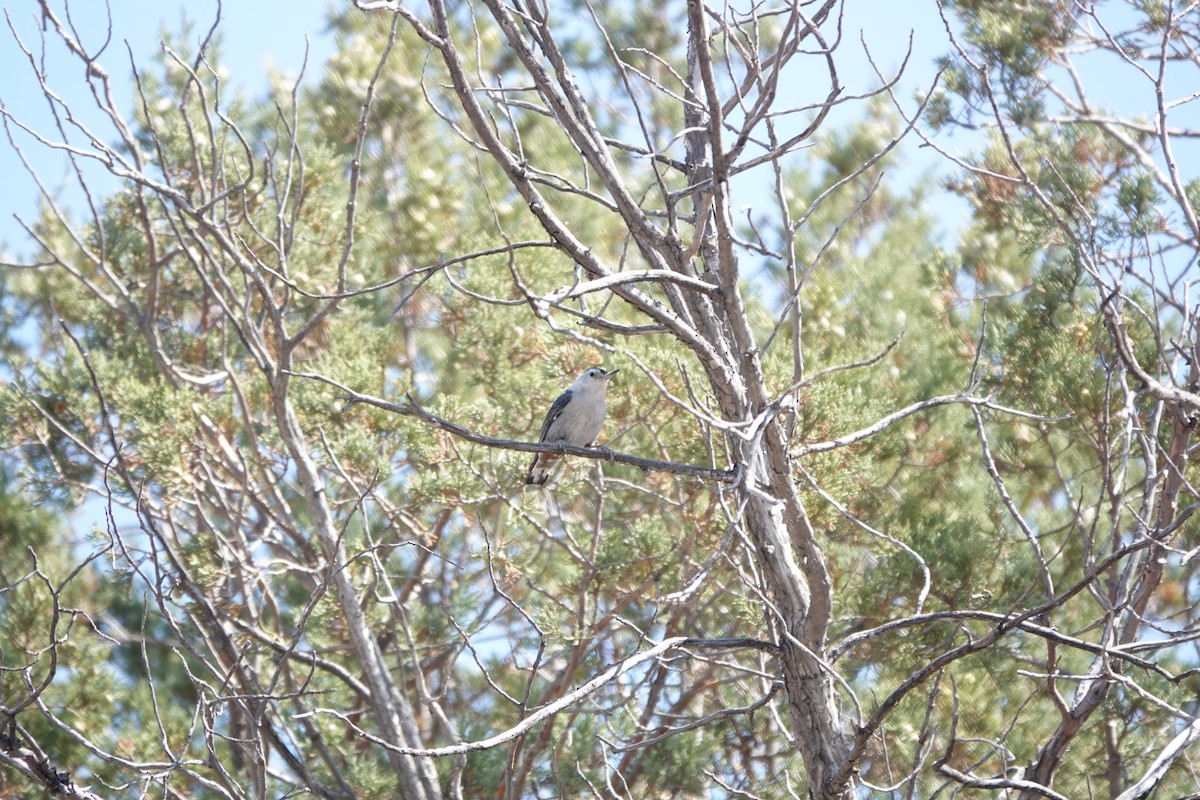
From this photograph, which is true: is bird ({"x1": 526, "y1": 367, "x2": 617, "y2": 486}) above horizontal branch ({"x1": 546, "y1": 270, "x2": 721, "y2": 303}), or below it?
above

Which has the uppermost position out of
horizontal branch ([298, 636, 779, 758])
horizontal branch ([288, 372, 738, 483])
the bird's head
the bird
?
the bird's head

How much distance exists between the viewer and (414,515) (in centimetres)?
600

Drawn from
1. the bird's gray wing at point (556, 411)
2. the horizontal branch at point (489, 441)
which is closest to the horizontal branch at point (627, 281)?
the horizontal branch at point (489, 441)

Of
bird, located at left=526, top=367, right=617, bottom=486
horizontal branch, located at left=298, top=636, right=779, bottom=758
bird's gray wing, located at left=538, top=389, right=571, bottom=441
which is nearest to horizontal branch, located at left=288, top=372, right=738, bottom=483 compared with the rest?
horizontal branch, located at left=298, top=636, right=779, bottom=758

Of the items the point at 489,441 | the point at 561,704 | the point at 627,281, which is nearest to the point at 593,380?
the point at 489,441

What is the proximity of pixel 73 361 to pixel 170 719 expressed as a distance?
187 cm

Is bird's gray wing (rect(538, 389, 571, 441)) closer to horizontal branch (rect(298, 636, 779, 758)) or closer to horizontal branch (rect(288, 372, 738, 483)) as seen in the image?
horizontal branch (rect(288, 372, 738, 483))

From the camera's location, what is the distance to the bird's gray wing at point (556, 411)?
562 cm

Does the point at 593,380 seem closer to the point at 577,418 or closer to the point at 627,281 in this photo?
the point at 577,418

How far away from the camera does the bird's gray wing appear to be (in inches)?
221

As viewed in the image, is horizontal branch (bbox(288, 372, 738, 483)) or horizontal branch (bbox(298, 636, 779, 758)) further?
horizontal branch (bbox(288, 372, 738, 483))

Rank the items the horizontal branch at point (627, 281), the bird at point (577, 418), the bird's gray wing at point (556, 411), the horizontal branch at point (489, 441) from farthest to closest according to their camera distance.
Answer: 1. the bird's gray wing at point (556, 411)
2. the bird at point (577, 418)
3. the horizontal branch at point (489, 441)
4. the horizontal branch at point (627, 281)

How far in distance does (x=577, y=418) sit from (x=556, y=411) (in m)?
0.20

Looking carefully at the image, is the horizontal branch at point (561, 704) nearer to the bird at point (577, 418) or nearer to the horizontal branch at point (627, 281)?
the horizontal branch at point (627, 281)
